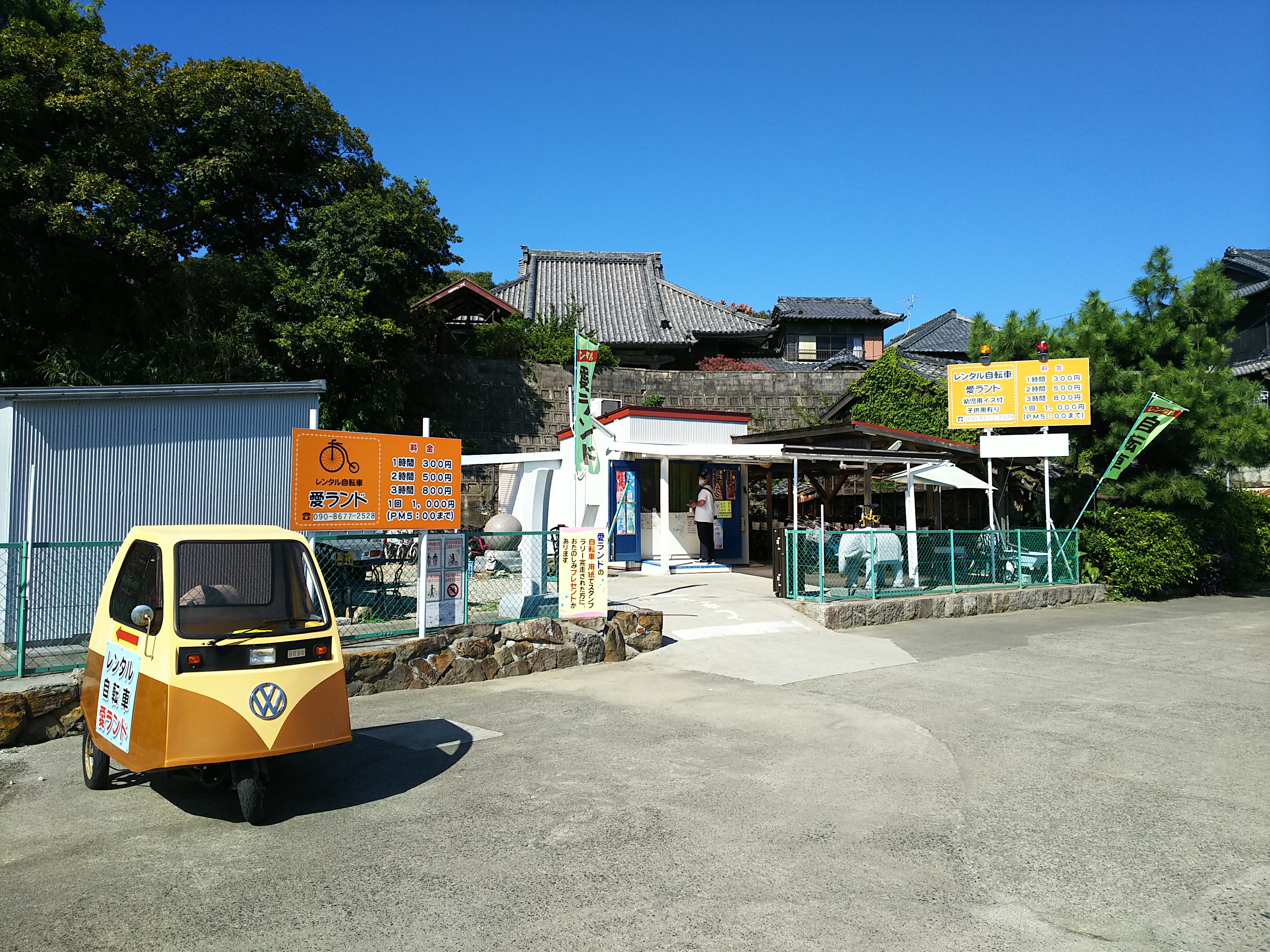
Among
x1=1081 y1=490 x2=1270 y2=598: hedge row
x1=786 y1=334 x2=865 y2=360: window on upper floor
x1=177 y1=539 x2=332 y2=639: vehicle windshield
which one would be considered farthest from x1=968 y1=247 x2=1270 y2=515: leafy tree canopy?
x1=786 y1=334 x2=865 y2=360: window on upper floor

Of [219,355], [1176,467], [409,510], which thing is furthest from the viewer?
[219,355]

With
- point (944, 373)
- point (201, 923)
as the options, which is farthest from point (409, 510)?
point (944, 373)

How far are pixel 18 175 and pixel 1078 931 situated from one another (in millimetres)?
17762

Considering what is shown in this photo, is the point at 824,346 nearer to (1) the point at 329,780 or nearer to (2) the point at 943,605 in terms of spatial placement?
(2) the point at 943,605

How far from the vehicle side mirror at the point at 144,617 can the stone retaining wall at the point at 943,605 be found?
27.8 ft

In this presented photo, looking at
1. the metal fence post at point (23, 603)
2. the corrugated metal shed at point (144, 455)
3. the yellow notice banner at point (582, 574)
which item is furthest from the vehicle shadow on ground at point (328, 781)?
the corrugated metal shed at point (144, 455)

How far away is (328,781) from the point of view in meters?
5.45

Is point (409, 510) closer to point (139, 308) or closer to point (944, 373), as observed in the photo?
point (139, 308)

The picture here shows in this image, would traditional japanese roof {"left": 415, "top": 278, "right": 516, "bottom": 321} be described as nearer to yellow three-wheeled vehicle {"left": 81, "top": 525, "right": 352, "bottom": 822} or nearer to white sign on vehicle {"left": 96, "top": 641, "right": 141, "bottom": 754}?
yellow three-wheeled vehicle {"left": 81, "top": 525, "right": 352, "bottom": 822}

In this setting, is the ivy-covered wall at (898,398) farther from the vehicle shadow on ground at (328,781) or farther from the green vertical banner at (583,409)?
the vehicle shadow on ground at (328,781)

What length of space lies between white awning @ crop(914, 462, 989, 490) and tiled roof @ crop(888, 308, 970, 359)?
21.7 metres

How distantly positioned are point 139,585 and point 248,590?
61 cm

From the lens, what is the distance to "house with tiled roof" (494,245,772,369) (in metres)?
30.4

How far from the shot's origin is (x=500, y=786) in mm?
5293
